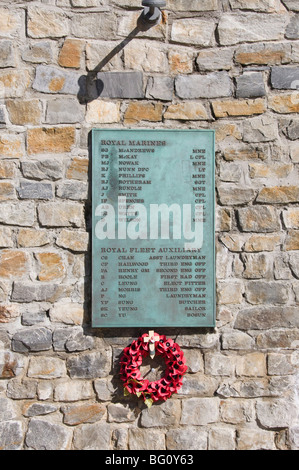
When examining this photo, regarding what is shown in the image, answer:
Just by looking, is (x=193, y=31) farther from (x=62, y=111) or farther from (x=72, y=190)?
(x=72, y=190)

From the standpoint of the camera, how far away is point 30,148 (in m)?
3.39

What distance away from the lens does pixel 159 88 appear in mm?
3432

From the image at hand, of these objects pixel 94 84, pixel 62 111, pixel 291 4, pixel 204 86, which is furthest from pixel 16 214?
pixel 291 4

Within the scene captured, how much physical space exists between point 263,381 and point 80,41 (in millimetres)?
2489

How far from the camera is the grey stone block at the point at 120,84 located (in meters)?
3.41

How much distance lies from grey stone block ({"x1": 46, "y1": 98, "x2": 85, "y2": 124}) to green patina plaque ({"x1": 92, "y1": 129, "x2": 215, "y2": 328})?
0.61ft

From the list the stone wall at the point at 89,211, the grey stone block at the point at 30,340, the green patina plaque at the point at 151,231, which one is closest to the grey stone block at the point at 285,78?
the stone wall at the point at 89,211

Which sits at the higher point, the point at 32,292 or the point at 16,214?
the point at 16,214

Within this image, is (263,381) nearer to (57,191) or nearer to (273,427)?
(273,427)

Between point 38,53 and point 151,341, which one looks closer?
point 151,341

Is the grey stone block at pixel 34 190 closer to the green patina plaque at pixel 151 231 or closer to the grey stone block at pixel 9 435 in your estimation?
the green patina plaque at pixel 151 231


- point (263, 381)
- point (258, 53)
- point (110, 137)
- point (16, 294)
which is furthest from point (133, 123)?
point (263, 381)

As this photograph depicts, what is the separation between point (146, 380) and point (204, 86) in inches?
75.8

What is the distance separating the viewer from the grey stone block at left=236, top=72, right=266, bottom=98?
345 cm
